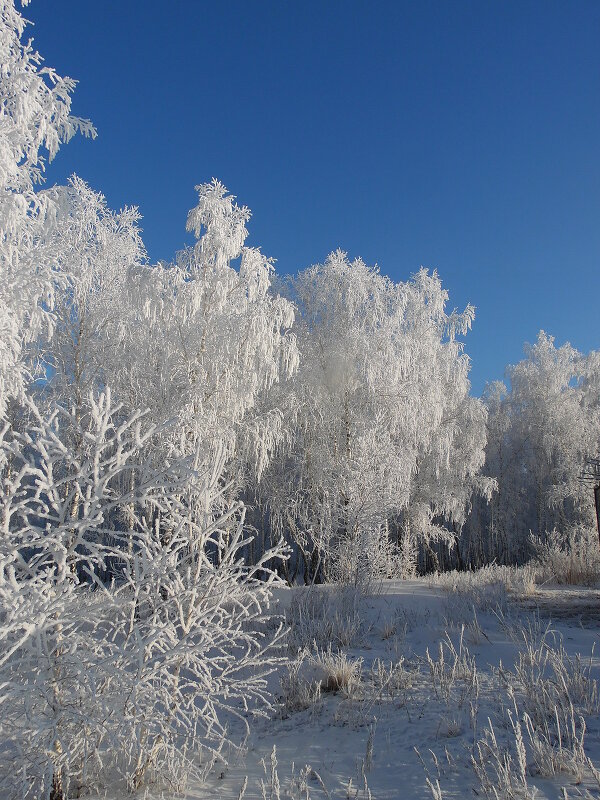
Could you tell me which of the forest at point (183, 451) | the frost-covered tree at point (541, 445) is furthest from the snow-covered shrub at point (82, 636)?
the frost-covered tree at point (541, 445)

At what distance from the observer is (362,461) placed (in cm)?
1220

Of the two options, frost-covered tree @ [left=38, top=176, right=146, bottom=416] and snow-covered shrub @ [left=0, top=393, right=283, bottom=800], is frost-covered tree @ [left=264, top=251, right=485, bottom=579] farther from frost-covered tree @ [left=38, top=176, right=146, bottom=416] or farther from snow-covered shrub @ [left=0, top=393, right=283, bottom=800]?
snow-covered shrub @ [left=0, top=393, right=283, bottom=800]

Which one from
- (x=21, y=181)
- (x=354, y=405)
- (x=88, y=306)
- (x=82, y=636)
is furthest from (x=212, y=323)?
(x=82, y=636)

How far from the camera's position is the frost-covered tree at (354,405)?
1345cm

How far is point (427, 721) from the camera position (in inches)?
166

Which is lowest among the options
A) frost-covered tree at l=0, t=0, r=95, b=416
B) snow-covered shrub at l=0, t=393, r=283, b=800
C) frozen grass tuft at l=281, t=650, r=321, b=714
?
frozen grass tuft at l=281, t=650, r=321, b=714

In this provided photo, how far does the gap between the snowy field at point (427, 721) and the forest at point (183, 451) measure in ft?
0.76

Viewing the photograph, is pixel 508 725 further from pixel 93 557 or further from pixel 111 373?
pixel 111 373

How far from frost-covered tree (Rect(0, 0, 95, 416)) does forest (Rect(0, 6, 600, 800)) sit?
1.1 inches

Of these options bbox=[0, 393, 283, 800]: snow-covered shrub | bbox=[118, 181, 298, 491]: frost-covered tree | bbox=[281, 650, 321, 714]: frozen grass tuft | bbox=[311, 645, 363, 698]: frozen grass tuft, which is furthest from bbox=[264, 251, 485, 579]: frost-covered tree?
bbox=[0, 393, 283, 800]: snow-covered shrub

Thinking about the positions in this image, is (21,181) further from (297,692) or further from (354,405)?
(354,405)

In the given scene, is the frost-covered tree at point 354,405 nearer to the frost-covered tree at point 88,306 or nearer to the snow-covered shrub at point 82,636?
the frost-covered tree at point 88,306

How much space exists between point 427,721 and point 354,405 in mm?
12343

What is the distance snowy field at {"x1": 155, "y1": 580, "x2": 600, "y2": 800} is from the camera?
10.5 ft
